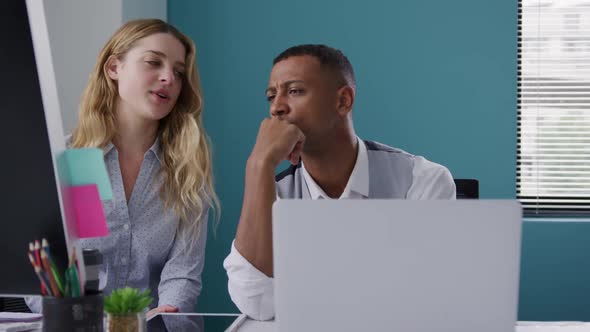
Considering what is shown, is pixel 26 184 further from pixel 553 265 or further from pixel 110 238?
pixel 553 265

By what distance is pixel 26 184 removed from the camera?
40.3 inches

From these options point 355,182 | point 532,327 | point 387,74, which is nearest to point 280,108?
point 355,182

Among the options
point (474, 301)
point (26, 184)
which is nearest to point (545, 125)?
point (474, 301)

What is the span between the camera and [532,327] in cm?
149

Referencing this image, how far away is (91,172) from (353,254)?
38 centimetres

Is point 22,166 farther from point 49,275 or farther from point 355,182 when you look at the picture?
point 355,182

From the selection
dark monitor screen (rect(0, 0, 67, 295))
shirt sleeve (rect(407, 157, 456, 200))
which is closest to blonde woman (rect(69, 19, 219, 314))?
shirt sleeve (rect(407, 157, 456, 200))

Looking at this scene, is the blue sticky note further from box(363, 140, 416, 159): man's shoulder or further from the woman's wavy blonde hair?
box(363, 140, 416, 159): man's shoulder

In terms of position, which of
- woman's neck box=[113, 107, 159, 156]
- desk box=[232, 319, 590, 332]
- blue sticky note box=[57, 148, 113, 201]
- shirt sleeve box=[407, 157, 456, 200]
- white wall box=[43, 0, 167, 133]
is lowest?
desk box=[232, 319, 590, 332]

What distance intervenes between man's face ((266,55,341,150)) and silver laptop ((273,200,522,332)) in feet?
3.65

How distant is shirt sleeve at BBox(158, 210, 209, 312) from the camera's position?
6.58 ft

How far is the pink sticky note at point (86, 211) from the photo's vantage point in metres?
1.03

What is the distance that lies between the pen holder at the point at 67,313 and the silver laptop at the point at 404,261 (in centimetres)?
27

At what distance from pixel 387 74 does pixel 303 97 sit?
176cm
